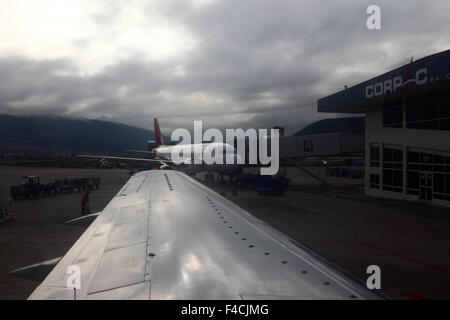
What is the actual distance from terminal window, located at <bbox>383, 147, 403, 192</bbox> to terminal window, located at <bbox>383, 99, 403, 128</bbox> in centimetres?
210

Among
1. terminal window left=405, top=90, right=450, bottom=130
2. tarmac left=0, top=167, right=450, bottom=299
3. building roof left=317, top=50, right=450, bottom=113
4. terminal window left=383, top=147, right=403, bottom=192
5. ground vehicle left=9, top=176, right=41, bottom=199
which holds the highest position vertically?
building roof left=317, top=50, right=450, bottom=113

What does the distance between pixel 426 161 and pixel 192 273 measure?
1002 inches

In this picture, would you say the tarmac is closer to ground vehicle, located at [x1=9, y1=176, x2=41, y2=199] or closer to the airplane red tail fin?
ground vehicle, located at [x1=9, y1=176, x2=41, y2=199]

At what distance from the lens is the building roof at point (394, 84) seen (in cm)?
1838

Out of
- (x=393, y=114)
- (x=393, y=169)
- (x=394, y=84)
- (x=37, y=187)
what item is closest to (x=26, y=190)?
(x=37, y=187)

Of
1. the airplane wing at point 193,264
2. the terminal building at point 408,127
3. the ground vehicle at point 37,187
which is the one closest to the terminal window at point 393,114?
the terminal building at point 408,127

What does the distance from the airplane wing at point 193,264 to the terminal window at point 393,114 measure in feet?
82.9

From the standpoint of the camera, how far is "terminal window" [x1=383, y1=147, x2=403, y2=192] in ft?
83.9

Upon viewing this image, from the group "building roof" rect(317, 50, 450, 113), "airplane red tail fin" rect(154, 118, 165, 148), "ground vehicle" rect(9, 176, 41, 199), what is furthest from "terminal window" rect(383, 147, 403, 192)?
"airplane red tail fin" rect(154, 118, 165, 148)

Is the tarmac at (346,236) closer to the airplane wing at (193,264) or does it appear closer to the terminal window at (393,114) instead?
the airplane wing at (193,264)

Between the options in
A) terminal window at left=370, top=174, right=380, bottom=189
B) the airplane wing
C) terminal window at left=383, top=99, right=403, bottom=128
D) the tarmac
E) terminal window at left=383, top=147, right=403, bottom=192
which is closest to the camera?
the airplane wing

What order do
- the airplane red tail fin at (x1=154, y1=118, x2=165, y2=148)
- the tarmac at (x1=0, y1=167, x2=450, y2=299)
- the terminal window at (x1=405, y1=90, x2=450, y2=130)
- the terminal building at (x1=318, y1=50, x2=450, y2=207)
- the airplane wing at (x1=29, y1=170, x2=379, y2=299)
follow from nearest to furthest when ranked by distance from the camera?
1. the airplane wing at (x1=29, y1=170, x2=379, y2=299)
2. the tarmac at (x1=0, y1=167, x2=450, y2=299)
3. the terminal building at (x1=318, y1=50, x2=450, y2=207)
4. the terminal window at (x1=405, y1=90, x2=450, y2=130)
5. the airplane red tail fin at (x1=154, y1=118, x2=165, y2=148)

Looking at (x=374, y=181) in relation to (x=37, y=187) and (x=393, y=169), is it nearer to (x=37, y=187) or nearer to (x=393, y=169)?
(x=393, y=169)
